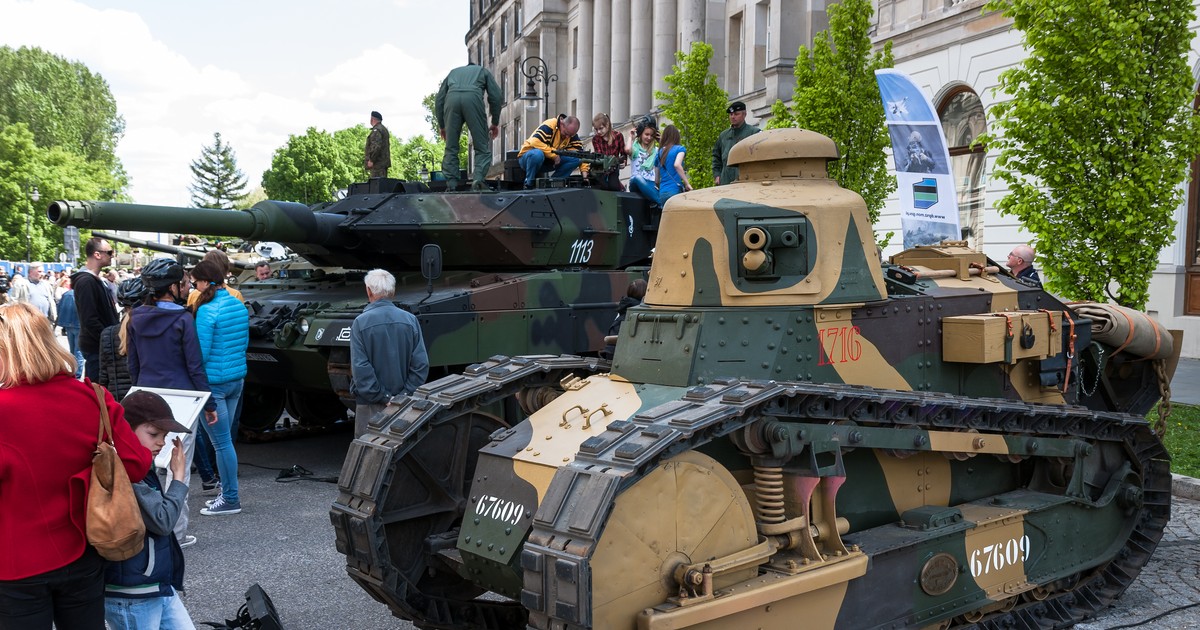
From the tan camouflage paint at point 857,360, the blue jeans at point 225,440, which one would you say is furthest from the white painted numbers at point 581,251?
the tan camouflage paint at point 857,360

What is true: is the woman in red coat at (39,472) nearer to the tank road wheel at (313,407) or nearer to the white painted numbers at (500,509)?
the white painted numbers at (500,509)

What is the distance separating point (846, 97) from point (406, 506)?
12.7 meters

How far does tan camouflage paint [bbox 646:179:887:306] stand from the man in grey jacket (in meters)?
2.45

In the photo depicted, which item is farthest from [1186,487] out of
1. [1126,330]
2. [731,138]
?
[731,138]

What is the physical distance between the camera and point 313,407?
12.5 m

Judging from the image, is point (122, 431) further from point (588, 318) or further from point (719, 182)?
point (719, 182)

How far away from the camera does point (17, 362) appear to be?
11.9 feet

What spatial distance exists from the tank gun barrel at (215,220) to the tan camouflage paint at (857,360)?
19.9 ft

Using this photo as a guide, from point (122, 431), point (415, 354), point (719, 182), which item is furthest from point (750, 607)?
point (719, 182)

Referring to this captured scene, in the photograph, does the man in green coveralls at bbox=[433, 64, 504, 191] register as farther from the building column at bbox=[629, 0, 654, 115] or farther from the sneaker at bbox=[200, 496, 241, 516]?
the building column at bbox=[629, 0, 654, 115]

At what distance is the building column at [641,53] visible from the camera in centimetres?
3512

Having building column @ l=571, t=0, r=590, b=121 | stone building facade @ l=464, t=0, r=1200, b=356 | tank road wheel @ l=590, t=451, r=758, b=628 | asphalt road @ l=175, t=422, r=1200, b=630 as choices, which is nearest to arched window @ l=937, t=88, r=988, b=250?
stone building facade @ l=464, t=0, r=1200, b=356

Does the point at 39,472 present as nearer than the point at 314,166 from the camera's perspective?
Yes

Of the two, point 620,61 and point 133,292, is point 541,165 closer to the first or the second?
point 133,292
